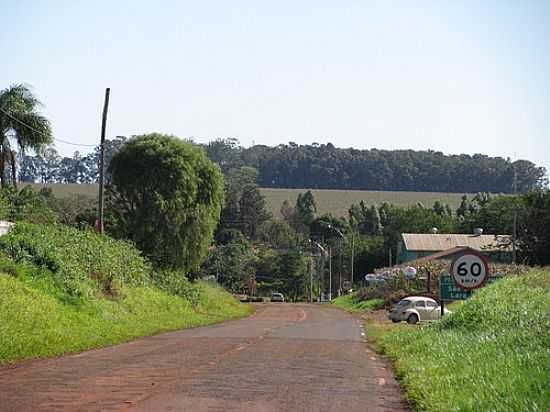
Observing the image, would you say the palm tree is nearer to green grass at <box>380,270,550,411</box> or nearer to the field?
green grass at <box>380,270,550,411</box>

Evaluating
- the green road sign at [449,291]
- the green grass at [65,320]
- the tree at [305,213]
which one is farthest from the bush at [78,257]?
the tree at [305,213]

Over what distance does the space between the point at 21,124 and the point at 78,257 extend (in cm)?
1551

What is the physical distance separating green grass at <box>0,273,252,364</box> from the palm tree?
436 inches

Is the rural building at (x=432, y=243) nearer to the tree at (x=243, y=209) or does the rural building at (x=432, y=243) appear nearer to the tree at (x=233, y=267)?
the tree at (x=233, y=267)

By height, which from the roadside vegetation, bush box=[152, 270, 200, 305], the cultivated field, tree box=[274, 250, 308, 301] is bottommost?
tree box=[274, 250, 308, 301]

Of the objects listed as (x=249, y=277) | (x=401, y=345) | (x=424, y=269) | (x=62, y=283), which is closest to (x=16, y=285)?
(x=62, y=283)

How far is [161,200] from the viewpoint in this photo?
5272 centimetres

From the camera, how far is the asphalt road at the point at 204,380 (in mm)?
12352

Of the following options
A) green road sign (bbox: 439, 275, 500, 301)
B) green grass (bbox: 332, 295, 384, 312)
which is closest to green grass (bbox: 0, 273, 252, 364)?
green road sign (bbox: 439, 275, 500, 301)

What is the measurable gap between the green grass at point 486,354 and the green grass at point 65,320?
803 centimetres

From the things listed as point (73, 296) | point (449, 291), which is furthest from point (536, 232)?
point (449, 291)

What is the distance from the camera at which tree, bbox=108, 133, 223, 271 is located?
175 feet

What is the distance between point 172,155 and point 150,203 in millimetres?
3339

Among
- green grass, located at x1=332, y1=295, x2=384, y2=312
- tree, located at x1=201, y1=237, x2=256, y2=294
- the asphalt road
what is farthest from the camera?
tree, located at x1=201, y1=237, x2=256, y2=294
